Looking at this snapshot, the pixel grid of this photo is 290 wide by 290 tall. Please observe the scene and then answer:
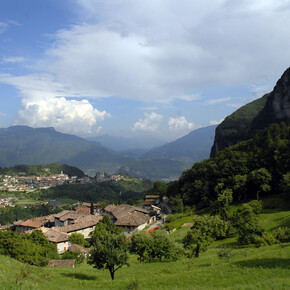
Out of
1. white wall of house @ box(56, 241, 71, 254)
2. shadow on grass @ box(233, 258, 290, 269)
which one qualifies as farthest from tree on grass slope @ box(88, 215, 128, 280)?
white wall of house @ box(56, 241, 71, 254)

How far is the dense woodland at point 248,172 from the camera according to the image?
60.4m

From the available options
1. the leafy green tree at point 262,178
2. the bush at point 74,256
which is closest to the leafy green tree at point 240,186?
the leafy green tree at point 262,178

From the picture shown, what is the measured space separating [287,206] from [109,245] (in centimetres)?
3902

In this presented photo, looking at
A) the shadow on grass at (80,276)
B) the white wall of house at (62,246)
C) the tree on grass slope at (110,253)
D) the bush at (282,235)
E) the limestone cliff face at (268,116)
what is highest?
the limestone cliff face at (268,116)

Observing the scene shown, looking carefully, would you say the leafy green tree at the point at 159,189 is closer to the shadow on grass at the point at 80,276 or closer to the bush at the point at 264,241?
the bush at the point at 264,241

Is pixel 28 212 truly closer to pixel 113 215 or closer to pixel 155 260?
pixel 113 215

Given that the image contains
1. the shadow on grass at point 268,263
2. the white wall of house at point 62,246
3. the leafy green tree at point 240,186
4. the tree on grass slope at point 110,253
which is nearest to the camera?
the shadow on grass at point 268,263

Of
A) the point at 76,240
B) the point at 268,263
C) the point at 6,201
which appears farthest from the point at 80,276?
the point at 6,201

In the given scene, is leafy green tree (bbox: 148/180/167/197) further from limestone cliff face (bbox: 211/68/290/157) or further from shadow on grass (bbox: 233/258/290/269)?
shadow on grass (bbox: 233/258/290/269)

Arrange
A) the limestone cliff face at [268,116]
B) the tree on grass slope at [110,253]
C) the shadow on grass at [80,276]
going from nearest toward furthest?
the tree on grass slope at [110,253] < the shadow on grass at [80,276] < the limestone cliff face at [268,116]

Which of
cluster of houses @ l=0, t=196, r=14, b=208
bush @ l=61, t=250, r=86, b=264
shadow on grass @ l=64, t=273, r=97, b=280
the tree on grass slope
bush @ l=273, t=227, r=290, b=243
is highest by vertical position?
the tree on grass slope

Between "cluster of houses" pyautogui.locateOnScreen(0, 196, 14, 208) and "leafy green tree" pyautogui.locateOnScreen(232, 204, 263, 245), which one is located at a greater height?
"leafy green tree" pyautogui.locateOnScreen(232, 204, 263, 245)

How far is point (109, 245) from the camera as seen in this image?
21.8 metres

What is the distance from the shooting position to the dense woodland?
198ft
